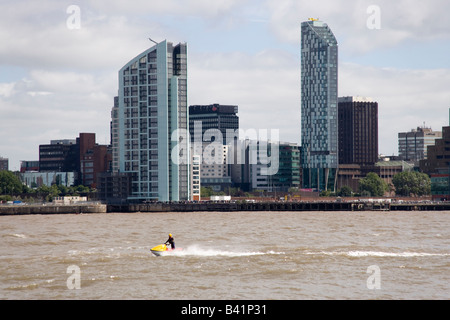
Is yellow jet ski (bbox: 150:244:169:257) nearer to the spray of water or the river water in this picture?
the spray of water

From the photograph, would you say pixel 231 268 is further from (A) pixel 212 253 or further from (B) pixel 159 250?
(B) pixel 159 250

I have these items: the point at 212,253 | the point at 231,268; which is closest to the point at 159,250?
the point at 212,253

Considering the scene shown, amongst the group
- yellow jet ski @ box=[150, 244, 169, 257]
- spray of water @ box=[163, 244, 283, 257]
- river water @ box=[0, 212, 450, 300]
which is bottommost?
river water @ box=[0, 212, 450, 300]

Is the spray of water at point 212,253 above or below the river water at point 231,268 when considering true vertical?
above

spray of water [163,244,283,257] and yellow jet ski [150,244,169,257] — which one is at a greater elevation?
yellow jet ski [150,244,169,257]

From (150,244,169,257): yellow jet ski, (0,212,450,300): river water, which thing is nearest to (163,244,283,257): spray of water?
(0,212,450,300): river water

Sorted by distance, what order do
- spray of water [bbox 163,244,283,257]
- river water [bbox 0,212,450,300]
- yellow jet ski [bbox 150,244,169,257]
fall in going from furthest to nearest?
spray of water [bbox 163,244,283,257] → yellow jet ski [bbox 150,244,169,257] → river water [bbox 0,212,450,300]

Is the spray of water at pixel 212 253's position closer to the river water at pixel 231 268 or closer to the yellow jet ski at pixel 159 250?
the river water at pixel 231 268

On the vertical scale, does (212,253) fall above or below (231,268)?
above

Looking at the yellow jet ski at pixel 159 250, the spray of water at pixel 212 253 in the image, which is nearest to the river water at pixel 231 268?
the spray of water at pixel 212 253

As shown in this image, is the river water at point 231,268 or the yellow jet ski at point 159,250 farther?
the yellow jet ski at point 159,250

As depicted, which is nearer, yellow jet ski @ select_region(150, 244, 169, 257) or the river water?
the river water
